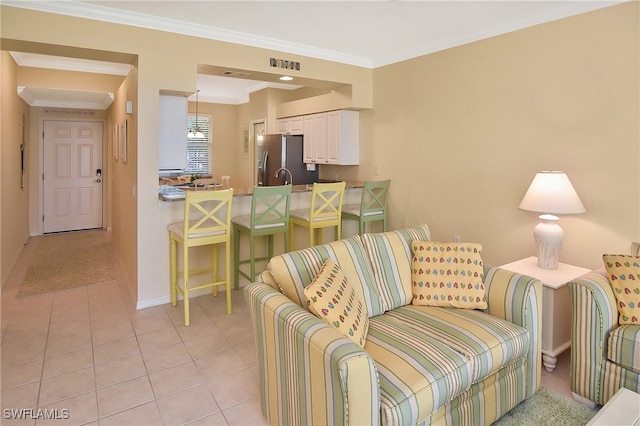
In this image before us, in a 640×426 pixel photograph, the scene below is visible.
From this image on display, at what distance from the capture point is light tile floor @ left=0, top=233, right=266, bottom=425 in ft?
7.25

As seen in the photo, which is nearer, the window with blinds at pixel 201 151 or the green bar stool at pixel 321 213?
the green bar stool at pixel 321 213

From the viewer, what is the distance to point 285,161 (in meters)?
6.04

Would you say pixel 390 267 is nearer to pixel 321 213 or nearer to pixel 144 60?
pixel 321 213

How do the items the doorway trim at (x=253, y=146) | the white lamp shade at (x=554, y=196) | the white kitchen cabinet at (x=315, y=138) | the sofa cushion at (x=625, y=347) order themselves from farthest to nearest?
the doorway trim at (x=253, y=146) → the white kitchen cabinet at (x=315, y=138) → the white lamp shade at (x=554, y=196) → the sofa cushion at (x=625, y=347)

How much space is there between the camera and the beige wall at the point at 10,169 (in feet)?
13.4

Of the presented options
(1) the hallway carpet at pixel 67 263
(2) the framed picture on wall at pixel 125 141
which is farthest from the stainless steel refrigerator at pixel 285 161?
(1) the hallway carpet at pixel 67 263

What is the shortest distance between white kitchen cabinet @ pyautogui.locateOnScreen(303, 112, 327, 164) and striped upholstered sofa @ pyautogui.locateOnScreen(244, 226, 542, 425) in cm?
312

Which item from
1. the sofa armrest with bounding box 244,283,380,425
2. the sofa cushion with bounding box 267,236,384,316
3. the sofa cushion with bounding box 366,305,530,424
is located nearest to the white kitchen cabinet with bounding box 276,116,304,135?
the sofa cushion with bounding box 267,236,384,316

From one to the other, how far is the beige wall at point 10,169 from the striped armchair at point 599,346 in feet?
16.5

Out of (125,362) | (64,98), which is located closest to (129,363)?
(125,362)

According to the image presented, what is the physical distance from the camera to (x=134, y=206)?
12.3 ft

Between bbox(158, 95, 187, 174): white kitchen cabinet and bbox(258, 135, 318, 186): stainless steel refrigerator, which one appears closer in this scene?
bbox(158, 95, 187, 174): white kitchen cabinet

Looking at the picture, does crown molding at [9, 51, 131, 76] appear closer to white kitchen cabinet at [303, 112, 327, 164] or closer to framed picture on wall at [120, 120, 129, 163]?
framed picture on wall at [120, 120, 129, 163]

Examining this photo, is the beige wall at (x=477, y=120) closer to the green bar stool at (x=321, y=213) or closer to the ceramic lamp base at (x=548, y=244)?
the ceramic lamp base at (x=548, y=244)
